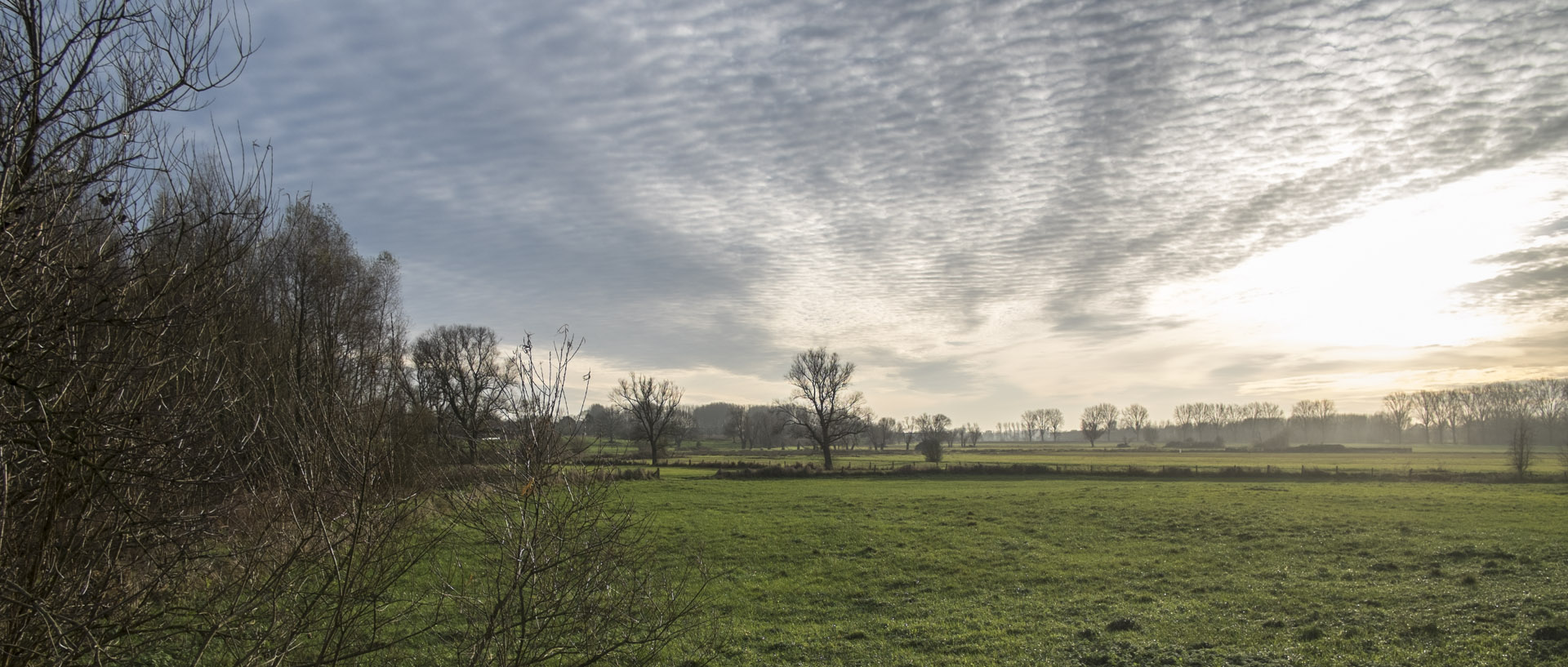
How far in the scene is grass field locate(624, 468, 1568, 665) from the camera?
39.0 feet

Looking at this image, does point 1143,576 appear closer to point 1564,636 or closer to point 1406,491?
point 1564,636

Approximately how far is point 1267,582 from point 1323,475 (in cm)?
4046

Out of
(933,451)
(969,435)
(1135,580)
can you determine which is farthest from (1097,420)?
(1135,580)

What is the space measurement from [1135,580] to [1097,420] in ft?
479

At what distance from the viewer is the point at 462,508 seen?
7125 millimetres

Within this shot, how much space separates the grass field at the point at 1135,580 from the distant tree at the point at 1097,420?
116 meters

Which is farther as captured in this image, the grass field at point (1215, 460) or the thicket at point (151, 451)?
the grass field at point (1215, 460)

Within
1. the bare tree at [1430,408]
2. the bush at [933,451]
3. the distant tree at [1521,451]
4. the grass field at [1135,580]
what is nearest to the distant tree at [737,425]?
the bush at [933,451]

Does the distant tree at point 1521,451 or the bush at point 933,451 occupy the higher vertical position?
the distant tree at point 1521,451

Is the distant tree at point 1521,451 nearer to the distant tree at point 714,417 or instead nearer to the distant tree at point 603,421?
the distant tree at point 603,421

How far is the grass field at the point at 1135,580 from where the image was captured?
11.9 metres

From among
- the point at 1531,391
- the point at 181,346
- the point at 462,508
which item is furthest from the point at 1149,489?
the point at 1531,391

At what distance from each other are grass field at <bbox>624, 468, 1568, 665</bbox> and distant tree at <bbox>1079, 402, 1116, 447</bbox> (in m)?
116

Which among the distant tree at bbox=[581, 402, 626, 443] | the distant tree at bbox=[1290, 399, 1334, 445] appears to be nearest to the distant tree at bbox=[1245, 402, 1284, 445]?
the distant tree at bbox=[1290, 399, 1334, 445]
